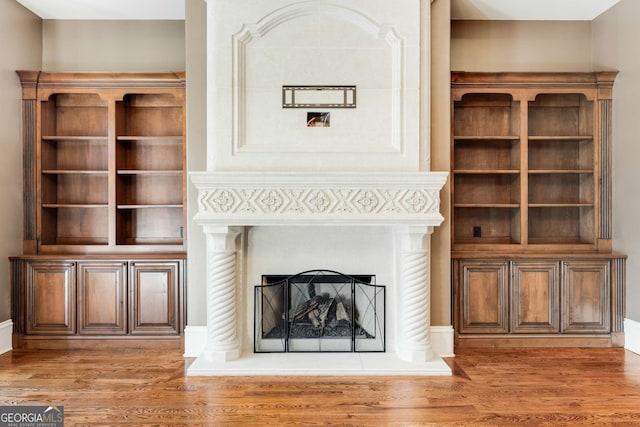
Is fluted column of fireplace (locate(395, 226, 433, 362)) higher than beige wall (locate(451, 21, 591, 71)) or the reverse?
the reverse

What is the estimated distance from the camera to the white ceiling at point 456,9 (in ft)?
11.7

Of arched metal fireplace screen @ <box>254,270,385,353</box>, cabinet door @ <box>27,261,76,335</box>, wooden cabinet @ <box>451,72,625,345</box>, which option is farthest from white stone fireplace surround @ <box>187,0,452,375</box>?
cabinet door @ <box>27,261,76,335</box>

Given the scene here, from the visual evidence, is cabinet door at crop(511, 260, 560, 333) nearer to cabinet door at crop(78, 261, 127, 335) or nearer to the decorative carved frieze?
the decorative carved frieze

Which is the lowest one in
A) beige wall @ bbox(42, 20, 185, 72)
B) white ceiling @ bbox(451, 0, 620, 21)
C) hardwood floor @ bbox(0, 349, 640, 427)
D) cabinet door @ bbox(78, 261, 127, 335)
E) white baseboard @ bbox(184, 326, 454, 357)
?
hardwood floor @ bbox(0, 349, 640, 427)

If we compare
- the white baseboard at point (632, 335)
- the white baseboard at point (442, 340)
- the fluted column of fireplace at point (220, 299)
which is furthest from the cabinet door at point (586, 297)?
the fluted column of fireplace at point (220, 299)

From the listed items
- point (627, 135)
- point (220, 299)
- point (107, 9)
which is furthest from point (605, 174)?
point (107, 9)

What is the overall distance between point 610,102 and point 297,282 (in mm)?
3178

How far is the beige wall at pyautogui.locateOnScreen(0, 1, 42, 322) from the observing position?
342 centimetres

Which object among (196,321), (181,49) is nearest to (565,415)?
(196,321)

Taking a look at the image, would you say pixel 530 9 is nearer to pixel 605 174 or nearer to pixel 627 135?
pixel 627 135

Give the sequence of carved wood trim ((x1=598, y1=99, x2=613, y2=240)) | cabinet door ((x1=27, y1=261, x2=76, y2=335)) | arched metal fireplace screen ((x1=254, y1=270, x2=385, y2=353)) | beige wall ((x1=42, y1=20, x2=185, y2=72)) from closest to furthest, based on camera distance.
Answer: arched metal fireplace screen ((x1=254, y1=270, x2=385, y2=353)) < cabinet door ((x1=27, y1=261, x2=76, y2=335)) < carved wood trim ((x1=598, y1=99, x2=613, y2=240)) < beige wall ((x1=42, y1=20, x2=185, y2=72))

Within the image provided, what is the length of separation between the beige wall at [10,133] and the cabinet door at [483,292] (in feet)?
12.7

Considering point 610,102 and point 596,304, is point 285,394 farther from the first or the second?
point 610,102

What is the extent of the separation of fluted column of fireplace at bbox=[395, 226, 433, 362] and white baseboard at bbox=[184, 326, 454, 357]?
0.21 meters
